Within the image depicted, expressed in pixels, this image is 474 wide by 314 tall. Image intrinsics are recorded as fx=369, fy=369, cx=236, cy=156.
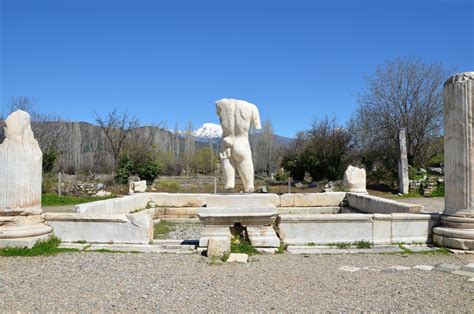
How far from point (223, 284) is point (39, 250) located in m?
3.20

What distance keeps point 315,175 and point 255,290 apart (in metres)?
21.2

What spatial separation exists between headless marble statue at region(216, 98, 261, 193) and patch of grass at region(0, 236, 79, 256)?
311 cm

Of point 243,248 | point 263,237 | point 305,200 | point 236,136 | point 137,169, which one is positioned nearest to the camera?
point 243,248

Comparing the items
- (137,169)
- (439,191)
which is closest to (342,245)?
(439,191)

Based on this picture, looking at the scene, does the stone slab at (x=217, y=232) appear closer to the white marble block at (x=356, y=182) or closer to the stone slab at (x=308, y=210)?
the stone slab at (x=308, y=210)

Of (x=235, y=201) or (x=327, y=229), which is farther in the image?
(x=235, y=201)

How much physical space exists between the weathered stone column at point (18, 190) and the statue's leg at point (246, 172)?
11.5 ft

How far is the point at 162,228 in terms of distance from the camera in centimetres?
913

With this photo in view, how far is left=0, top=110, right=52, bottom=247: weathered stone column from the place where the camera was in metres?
5.71

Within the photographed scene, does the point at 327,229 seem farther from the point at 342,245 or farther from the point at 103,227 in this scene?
the point at 103,227

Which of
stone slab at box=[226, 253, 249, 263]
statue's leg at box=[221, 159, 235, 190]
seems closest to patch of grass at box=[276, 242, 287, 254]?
stone slab at box=[226, 253, 249, 263]

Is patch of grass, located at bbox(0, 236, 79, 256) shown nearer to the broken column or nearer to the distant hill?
the broken column

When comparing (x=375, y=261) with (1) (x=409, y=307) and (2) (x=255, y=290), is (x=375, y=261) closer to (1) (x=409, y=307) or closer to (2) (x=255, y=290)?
(1) (x=409, y=307)

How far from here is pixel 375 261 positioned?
17.3 ft
